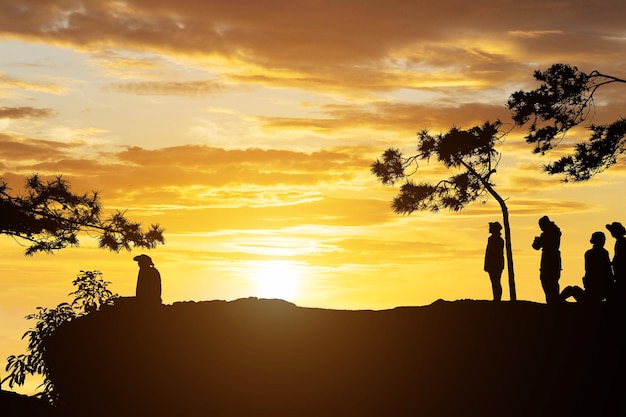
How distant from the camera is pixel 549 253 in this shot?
896 inches

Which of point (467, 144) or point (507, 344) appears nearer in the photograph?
point (507, 344)

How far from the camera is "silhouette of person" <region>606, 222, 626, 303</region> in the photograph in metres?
21.3

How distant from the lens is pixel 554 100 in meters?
30.5

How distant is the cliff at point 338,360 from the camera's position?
75.8ft

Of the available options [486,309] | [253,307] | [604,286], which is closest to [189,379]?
[253,307]

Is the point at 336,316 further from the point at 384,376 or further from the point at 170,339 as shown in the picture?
the point at 170,339

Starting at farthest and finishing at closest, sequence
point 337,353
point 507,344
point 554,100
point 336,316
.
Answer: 1. point 554,100
2. point 336,316
3. point 337,353
4. point 507,344

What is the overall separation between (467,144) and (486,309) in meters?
8.98

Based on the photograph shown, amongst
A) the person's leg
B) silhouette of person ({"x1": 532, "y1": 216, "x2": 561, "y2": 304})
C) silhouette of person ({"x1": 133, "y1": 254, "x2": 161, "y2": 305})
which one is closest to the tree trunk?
the person's leg

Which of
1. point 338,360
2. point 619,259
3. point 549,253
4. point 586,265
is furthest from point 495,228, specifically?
point 338,360

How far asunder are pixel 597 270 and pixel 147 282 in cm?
1326

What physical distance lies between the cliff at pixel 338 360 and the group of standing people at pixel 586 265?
959 mm

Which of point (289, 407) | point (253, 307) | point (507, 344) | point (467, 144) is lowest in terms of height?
point (289, 407)

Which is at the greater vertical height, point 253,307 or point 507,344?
point 253,307
